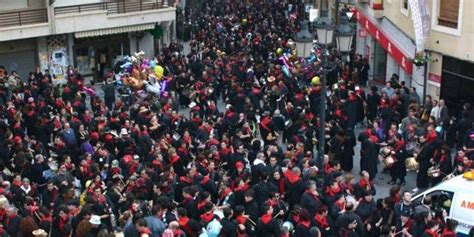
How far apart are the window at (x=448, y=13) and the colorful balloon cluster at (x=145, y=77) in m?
8.99

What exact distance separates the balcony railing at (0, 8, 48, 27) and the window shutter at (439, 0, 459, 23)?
15.6 metres

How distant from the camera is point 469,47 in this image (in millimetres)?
20656

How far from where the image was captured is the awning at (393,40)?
24266mm

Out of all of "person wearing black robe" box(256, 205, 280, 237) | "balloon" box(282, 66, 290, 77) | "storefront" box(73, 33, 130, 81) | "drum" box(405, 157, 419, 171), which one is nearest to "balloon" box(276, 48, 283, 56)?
"balloon" box(282, 66, 290, 77)

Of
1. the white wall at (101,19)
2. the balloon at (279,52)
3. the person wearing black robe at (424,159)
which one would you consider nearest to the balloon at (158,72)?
the white wall at (101,19)

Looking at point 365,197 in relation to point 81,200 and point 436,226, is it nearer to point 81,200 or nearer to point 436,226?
point 436,226

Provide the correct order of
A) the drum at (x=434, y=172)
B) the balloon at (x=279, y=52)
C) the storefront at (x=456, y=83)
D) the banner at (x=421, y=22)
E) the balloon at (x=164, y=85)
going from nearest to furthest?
the drum at (x=434, y=172), the storefront at (x=456, y=83), the banner at (x=421, y=22), the balloon at (x=164, y=85), the balloon at (x=279, y=52)

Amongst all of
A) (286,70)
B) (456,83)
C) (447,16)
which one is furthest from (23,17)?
(456,83)

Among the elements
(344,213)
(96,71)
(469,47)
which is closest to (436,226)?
(344,213)

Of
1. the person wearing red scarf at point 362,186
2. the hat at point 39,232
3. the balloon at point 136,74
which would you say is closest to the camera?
the hat at point 39,232

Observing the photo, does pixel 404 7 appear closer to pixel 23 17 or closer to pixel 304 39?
pixel 304 39

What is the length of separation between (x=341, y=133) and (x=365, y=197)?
5355 millimetres

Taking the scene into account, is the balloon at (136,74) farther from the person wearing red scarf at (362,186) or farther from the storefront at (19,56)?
the person wearing red scarf at (362,186)

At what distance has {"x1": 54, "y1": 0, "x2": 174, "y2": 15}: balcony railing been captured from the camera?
99.8 ft
